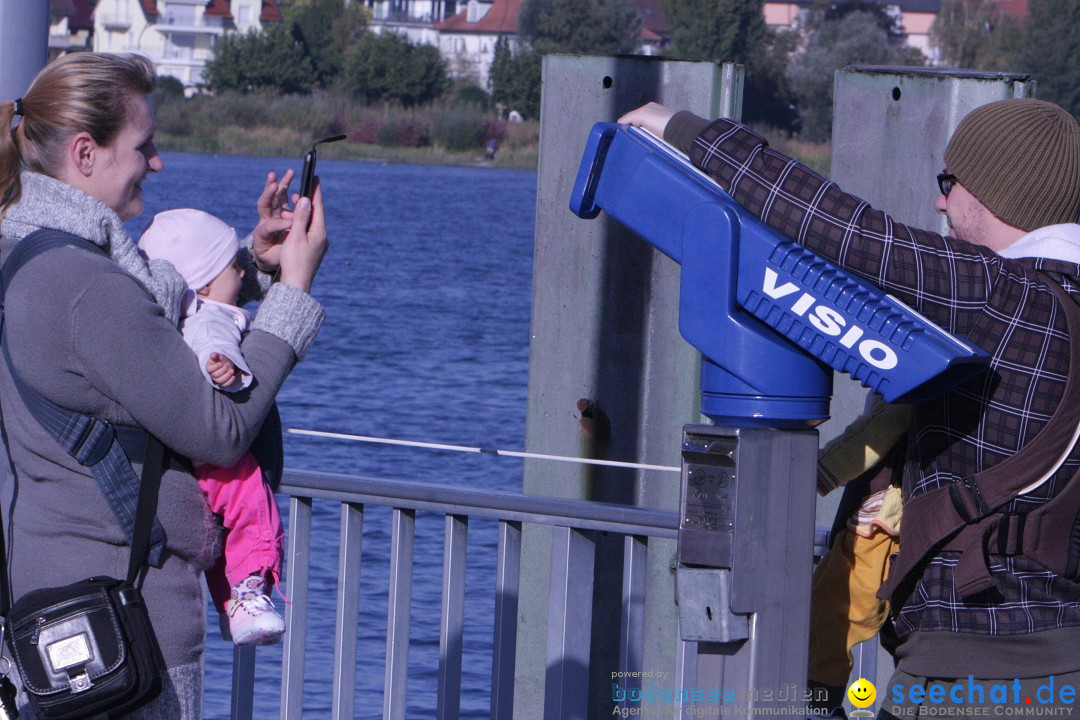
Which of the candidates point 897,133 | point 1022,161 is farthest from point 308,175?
point 897,133

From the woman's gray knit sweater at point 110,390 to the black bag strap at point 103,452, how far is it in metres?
0.02

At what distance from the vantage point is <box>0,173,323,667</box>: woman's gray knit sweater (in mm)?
2123

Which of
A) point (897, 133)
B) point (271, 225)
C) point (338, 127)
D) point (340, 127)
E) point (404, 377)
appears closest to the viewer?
point (271, 225)

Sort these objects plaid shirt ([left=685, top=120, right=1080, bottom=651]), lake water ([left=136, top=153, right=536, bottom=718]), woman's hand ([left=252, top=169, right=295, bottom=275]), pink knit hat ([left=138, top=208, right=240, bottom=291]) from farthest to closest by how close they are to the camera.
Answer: lake water ([left=136, top=153, right=536, bottom=718]) < woman's hand ([left=252, top=169, right=295, bottom=275]) < pink knit hat ([left=138, top=208, right=240, bottom=291]) < plaid shirt ([left=685, top=120, right=1080, bottom=651])

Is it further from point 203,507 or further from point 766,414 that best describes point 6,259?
point 766,414

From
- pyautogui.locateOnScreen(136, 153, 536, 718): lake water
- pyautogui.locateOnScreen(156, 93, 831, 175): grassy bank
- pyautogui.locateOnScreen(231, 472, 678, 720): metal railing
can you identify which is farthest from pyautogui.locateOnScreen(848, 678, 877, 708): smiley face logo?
pyautogui.locateOnScreen(156, 93, 831, 175): grassy bank

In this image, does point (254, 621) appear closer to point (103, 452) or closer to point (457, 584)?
point (103, 452)

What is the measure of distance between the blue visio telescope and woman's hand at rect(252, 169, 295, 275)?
2.54 feet

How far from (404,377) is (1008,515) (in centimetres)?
2236

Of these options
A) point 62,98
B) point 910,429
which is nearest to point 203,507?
point 62,98

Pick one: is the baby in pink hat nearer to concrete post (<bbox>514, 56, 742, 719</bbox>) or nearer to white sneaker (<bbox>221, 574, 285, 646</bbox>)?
white sneaker (<bbox>221, 574, 285, 646</bbox>)

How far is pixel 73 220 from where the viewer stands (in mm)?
2203

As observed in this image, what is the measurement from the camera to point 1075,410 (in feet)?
6.95

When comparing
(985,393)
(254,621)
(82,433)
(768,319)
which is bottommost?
(254,621)
